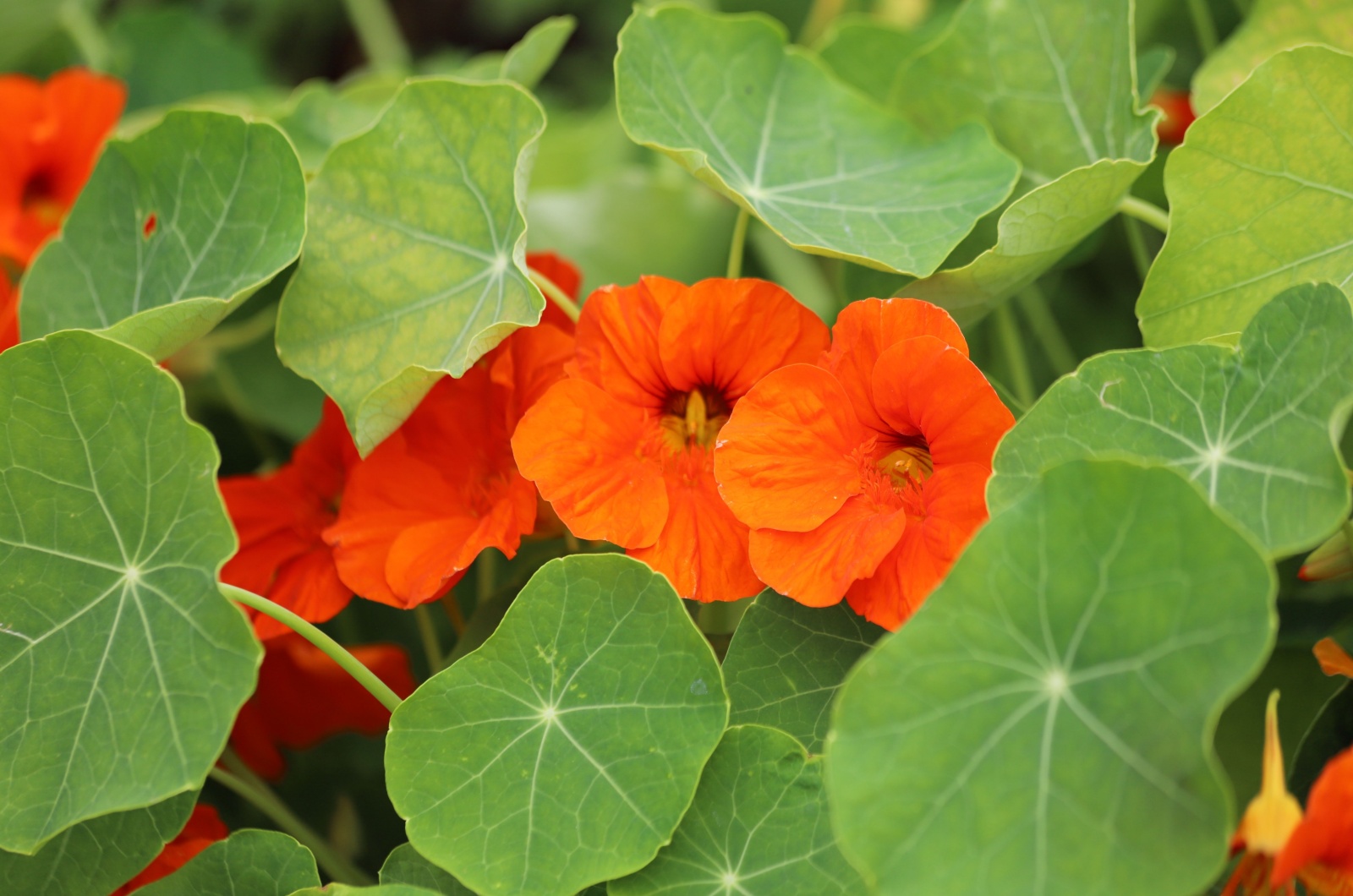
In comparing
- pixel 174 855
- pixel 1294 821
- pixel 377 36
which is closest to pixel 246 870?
pixel 174 855

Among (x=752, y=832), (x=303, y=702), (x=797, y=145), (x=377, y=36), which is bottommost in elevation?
(x=303, y=702)

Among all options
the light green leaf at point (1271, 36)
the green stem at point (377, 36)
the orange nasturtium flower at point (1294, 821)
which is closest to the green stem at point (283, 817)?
the orange nasturtium flower at point (1294, 821)

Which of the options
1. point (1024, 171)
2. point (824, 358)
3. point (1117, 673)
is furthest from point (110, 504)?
Answer: point (1024, 171)

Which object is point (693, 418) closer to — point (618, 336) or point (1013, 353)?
point (618, 336)

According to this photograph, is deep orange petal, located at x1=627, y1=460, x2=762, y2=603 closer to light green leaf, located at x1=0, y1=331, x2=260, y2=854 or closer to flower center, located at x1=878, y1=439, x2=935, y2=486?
flower center, located at x1=878, y1=439, x2=935, y2=486

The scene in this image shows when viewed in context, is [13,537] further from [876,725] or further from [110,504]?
[876,725]

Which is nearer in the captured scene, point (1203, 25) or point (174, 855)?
point (174, 855)

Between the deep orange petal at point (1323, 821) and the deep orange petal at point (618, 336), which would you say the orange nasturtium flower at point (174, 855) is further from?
the deep orange petal at point (1323, 821)

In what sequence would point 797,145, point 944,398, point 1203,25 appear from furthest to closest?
point 1203,25
point 797,145
point 944,398
